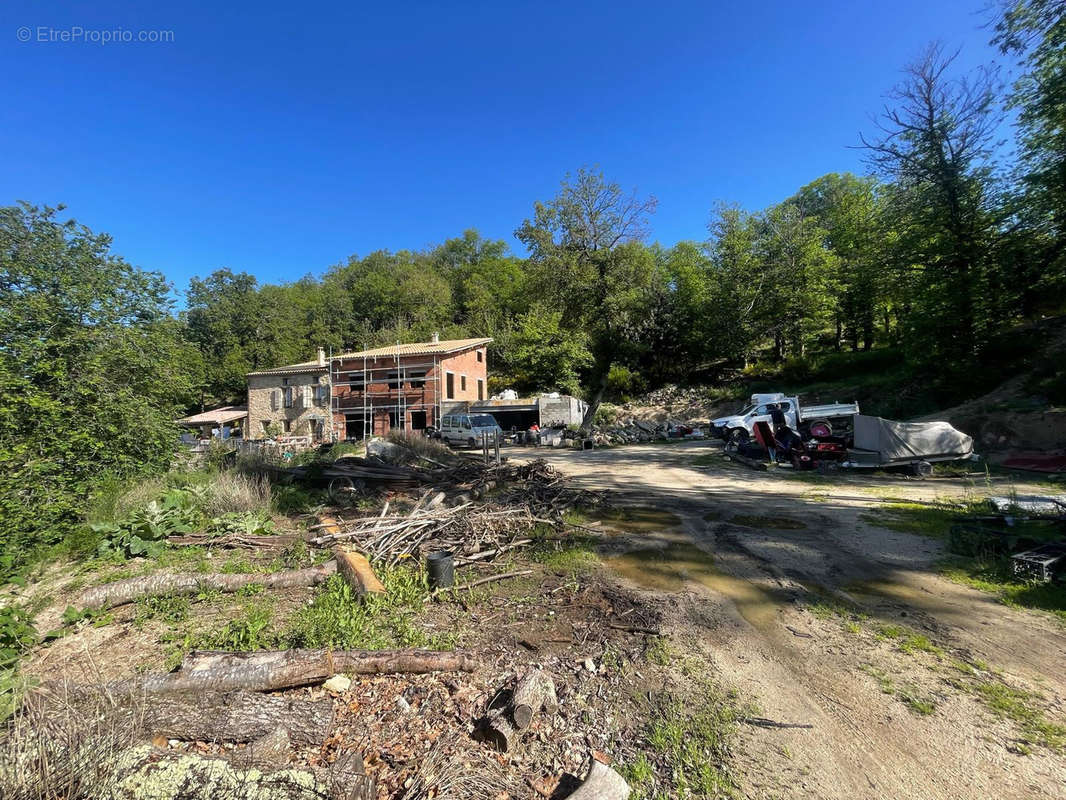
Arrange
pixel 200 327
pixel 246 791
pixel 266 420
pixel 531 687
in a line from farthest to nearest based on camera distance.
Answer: pixel 200 327
pixel 266 420
pixel 531 687
pixel 246 791

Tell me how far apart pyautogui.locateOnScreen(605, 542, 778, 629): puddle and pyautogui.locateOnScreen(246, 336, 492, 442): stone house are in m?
24.1

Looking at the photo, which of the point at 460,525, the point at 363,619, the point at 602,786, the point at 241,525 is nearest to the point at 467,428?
the point at 241,525

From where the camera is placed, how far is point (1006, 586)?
194 inches

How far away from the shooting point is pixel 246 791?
202 cm

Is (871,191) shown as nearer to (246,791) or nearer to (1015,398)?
→ (1015,398)

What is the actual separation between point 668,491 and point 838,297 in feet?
103

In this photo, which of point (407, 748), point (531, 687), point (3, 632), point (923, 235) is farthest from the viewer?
point (923, 235)

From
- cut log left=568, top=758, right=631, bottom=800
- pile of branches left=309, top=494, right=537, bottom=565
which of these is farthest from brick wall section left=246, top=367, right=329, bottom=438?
cut log left=568, top=758, right=631, bottom=800

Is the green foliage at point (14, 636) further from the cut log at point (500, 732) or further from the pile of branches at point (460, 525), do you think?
the cut log at point (500, 732)

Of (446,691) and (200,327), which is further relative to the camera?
(200,327)

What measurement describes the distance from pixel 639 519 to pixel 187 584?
282 inches

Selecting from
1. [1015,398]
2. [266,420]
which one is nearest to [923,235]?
[1015,398]

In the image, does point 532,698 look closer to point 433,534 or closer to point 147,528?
point 433,534

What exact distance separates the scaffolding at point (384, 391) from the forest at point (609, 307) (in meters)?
8.16
